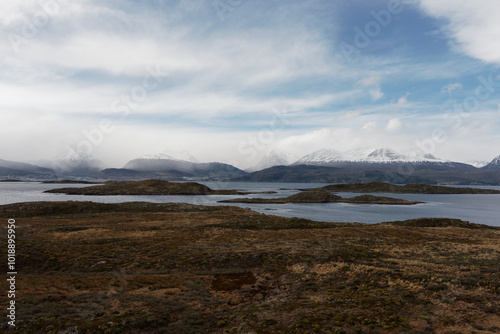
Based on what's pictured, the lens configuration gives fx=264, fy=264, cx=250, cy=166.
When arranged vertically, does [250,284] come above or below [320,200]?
above

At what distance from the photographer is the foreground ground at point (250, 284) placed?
56.1 feet

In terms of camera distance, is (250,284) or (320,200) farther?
(320,200)

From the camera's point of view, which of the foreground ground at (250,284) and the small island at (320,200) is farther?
the small island at (320,200)

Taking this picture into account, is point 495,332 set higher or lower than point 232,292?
higher

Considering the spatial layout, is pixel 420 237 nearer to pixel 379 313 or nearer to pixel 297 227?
pixel 297 227

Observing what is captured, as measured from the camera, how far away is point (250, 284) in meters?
25.7

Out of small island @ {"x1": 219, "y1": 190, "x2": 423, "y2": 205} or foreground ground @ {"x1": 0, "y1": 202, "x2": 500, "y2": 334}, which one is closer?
foreground ground @ {"x1": 0, "y1": 202, "x2": 500, "y2": 334}

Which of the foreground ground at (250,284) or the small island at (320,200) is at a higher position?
the foreground ground at (250,284)

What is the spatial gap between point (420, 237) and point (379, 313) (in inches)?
1500

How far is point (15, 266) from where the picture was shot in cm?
2883

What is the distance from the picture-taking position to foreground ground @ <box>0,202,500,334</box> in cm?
1711

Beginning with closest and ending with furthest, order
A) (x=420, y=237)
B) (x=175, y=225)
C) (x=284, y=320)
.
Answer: (x=284, y=320) → (x=420, y=237) → (x=175, y=225)

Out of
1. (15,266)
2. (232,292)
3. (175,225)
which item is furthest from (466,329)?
(175,225)

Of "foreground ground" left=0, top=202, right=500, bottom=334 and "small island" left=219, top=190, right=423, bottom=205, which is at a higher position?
"foreground ground" left=0, top=202, right=500, bottom=334
